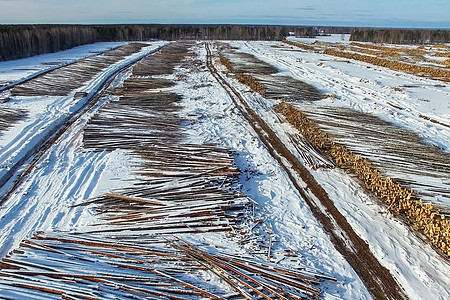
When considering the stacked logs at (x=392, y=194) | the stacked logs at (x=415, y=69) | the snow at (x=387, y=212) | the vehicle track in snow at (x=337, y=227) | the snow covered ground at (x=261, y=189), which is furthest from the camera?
the stacked logs at (x=415, y=69)

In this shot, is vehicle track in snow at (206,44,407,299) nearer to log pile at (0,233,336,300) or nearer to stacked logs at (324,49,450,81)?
log pile at (0,233,336,300)

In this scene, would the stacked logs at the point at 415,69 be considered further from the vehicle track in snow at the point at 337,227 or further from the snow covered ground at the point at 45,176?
the snow covered ground at the point at 45,176

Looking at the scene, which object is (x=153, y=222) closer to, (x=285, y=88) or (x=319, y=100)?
(x=319, y=100)

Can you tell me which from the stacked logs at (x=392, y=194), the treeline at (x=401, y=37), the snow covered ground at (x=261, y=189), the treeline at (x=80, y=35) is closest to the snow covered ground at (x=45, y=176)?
the snow covered ground at (x=261, y=189)

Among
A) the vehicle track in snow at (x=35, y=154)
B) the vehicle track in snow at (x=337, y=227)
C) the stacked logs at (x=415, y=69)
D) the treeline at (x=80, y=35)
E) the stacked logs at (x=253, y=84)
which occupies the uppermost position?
the treeline at (x=80, y=35)

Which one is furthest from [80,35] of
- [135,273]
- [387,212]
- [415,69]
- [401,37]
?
[401,37]

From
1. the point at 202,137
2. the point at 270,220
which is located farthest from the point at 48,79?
the point at 270,220
